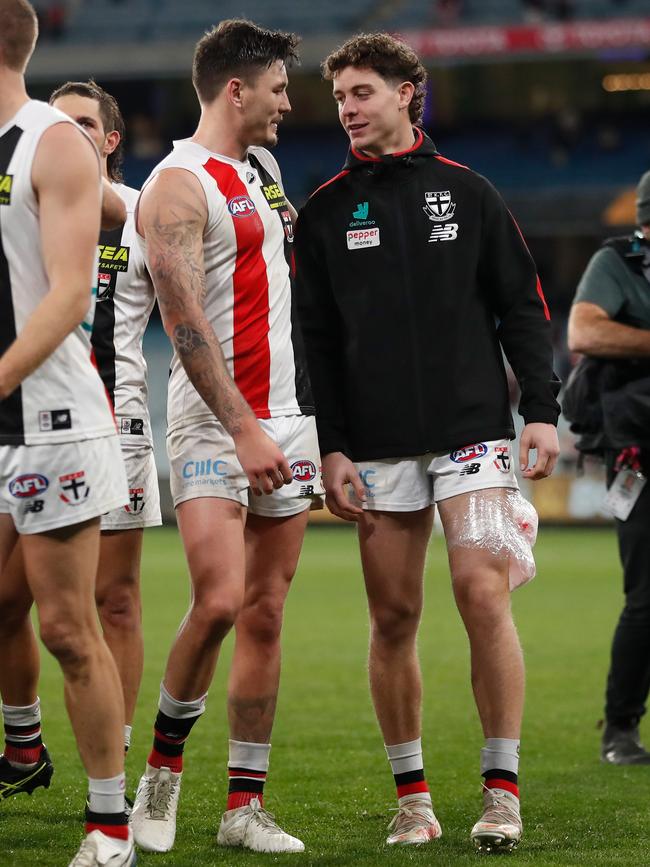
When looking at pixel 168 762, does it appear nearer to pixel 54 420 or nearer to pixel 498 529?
pixel 498 529

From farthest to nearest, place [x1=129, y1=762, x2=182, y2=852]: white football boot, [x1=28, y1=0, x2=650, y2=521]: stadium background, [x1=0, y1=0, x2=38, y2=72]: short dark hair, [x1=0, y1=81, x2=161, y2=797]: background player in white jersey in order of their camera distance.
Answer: [x1=28, y1=0, x2=650, y2=521]: stadium background, [x1=0, y1=81, x2=161, y2=797]: background player in white jersey, [x1=129, y1=762, x2=182, y2=852]: white football boot, [x1=0, y1=0, x2=38, y2=72]: short dark hair

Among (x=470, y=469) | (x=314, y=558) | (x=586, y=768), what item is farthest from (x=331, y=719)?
(x=314, y=558)

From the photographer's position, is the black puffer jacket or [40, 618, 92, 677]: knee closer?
[40, 618, 92, 677]: knee

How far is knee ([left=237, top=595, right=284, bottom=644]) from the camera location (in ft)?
14.1

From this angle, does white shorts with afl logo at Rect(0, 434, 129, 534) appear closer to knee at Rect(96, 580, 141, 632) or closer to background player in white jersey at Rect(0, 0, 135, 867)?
background player in white jersey at Rect(0, 0, 135, 867)

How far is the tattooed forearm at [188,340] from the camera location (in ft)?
13.0

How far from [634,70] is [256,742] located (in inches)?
977

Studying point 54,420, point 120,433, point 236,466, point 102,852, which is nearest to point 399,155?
point 236,466

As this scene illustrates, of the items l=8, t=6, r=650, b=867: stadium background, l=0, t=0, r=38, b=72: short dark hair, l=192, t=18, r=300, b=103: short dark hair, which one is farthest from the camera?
l=8, t=6, r=650, b=867: stadium background

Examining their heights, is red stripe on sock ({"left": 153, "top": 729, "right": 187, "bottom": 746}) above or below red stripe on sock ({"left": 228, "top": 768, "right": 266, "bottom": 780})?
above

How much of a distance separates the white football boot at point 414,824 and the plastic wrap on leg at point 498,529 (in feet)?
2.44

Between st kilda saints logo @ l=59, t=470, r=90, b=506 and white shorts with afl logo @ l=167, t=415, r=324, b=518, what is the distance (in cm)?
75

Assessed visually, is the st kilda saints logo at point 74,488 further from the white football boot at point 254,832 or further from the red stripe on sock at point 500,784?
the red stripe on sock at point 500,784

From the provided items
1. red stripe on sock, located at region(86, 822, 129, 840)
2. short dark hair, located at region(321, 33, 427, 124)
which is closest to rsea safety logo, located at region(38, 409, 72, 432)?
red stripe on sock, located at region(86, 822, 129, 840)
